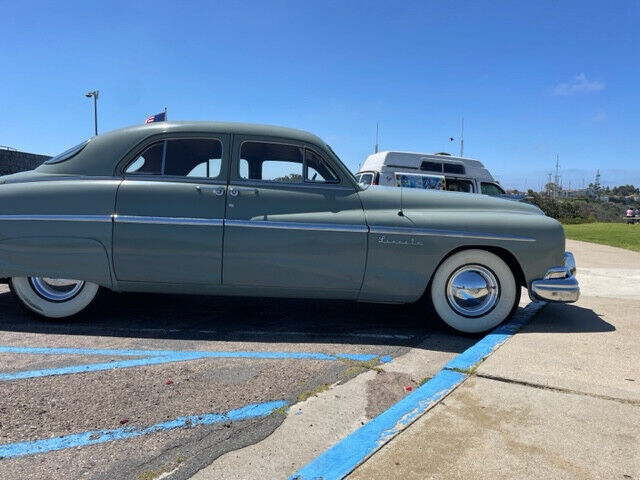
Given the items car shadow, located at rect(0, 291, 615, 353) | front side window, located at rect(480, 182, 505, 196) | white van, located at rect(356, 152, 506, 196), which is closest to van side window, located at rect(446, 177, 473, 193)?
white van, located at rect(356, 152, 506, 196)

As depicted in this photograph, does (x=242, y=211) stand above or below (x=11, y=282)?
above

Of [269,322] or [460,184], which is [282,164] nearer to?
[269,322]

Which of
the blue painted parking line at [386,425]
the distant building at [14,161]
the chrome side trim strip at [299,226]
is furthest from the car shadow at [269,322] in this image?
the distant building at [14,161]

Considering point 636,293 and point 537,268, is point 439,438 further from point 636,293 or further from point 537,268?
point 636,293

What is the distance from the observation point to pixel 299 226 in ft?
13.5

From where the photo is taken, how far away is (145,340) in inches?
156

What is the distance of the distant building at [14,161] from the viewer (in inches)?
549

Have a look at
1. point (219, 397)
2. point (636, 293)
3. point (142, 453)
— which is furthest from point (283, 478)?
point (636, 293)

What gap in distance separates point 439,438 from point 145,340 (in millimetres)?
2567

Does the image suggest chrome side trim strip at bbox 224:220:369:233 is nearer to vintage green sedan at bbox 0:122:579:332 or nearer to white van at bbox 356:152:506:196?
vintage green sedan at bbox 0:122:579:332

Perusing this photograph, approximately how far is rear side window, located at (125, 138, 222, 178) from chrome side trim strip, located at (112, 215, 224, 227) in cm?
41

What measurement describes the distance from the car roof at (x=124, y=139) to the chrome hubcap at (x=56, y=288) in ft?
3.10

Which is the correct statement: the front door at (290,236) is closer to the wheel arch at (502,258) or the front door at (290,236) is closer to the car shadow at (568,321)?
the wheel arch at (502,258)

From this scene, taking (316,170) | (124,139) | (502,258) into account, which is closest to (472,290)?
(502,258)
